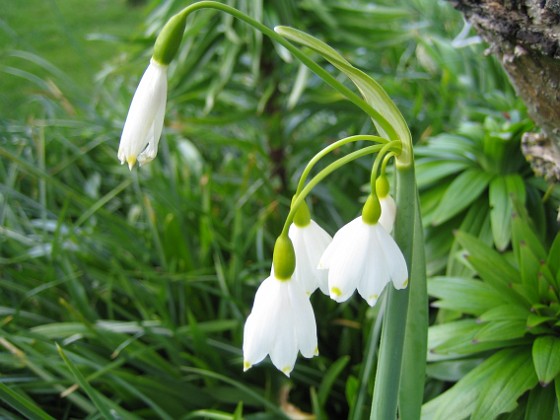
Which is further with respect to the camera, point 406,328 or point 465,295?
point 465,295

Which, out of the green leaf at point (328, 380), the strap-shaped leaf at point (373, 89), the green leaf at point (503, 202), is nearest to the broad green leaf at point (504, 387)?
the green leaf at point (503, 202)

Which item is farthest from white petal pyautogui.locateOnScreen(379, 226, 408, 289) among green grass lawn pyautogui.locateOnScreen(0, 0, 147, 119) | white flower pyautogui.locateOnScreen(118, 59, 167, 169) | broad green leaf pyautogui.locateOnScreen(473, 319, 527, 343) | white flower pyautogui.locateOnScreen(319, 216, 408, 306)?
green grass lawn pyautogui.locateOnScreen(0, 0, 147, 119)

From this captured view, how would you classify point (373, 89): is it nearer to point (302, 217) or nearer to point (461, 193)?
point (302, 217)

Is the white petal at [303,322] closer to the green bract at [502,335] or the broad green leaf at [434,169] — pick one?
the green bract at [502,335]

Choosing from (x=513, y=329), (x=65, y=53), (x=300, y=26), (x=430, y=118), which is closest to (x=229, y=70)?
(x=300, y=26)

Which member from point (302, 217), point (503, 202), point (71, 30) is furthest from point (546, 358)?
point (71, 30)

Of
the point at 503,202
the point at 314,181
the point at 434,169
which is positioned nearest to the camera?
the point at 314,181

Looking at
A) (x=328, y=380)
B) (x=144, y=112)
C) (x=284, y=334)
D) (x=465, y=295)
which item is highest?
(x=144, y=112)
